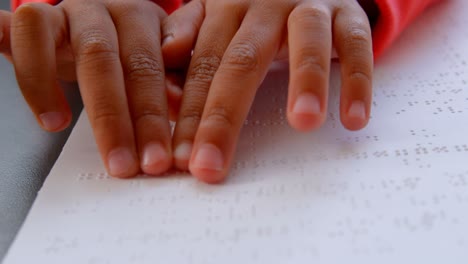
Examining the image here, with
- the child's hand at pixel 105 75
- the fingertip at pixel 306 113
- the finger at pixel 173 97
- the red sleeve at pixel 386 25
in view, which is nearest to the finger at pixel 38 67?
the child's hand at pixel 105 75

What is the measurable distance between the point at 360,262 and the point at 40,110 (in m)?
0.33

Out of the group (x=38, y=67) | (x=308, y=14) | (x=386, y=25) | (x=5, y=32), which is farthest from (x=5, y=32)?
(x=386, y=25)

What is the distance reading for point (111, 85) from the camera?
48 centimetres

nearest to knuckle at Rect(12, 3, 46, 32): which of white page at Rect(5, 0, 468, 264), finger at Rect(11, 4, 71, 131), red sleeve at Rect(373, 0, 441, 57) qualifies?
finger at Rect(11, 4, 71, 131)

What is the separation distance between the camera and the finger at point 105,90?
445 millimetres

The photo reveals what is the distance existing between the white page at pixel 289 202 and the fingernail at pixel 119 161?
0.01m

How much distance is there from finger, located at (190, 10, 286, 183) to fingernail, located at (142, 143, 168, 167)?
3 cm

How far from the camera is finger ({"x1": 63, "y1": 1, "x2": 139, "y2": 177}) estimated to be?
445 millimetres

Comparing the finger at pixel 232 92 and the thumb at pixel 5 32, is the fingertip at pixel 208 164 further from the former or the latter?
the thumb at pixel 5 32

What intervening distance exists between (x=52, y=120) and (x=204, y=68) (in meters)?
0.16

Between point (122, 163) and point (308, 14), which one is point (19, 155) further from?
point (308, 14)

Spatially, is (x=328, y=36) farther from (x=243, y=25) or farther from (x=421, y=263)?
(x=421, y=263)

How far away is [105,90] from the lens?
1.55ft

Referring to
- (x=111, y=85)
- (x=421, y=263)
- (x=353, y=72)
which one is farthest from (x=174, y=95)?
(x=421, y=263)
